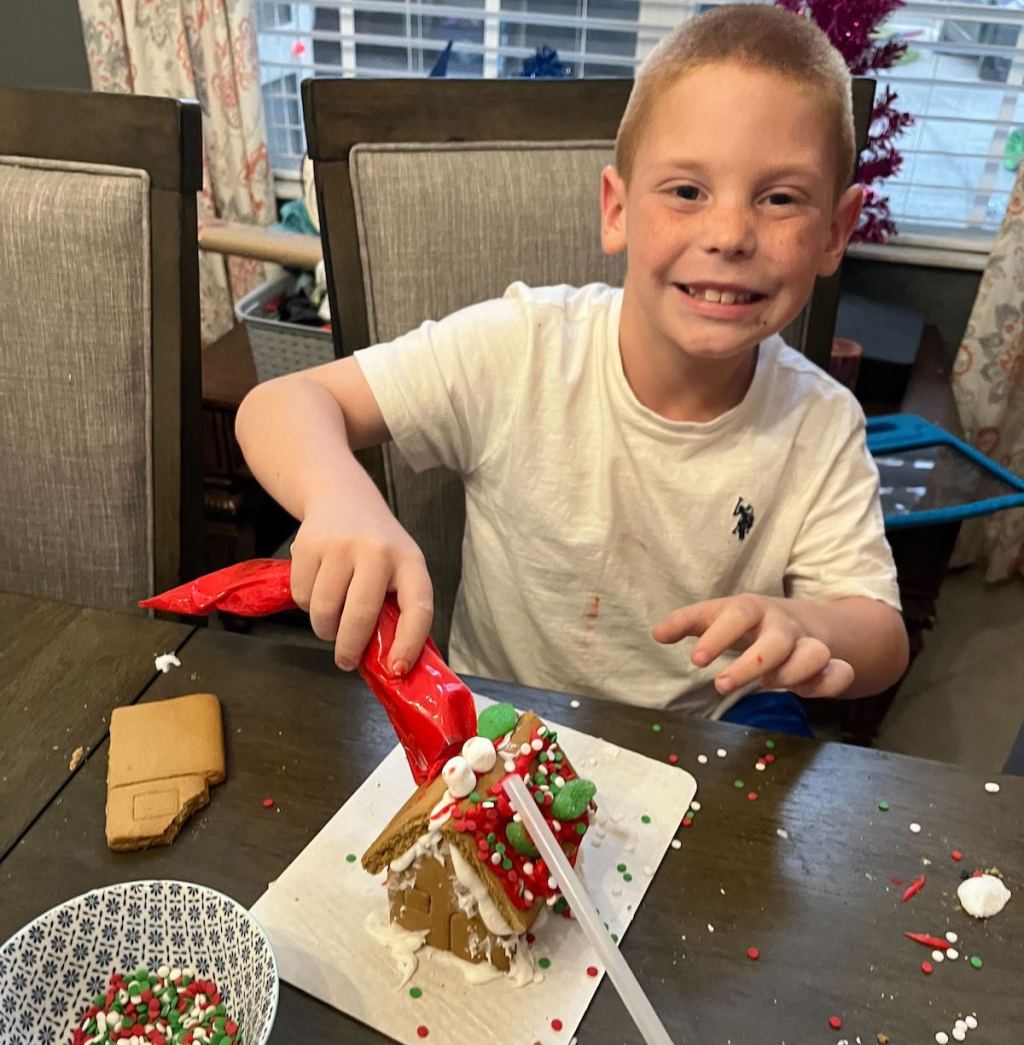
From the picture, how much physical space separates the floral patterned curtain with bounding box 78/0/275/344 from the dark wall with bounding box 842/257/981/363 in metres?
1.25

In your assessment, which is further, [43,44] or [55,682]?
[43,44]

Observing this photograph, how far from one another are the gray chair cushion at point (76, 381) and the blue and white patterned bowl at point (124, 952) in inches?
22.3

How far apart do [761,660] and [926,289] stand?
1571mm

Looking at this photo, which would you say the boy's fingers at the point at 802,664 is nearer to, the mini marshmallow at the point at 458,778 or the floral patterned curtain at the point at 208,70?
the mini marshmallow at the point at 458,778

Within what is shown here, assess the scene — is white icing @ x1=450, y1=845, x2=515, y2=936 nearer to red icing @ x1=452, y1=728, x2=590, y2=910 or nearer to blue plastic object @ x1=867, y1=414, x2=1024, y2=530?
red icing @ x1=452, y1=728, x2=590, y2=910

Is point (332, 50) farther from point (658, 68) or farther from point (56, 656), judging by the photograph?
point (56, 656)

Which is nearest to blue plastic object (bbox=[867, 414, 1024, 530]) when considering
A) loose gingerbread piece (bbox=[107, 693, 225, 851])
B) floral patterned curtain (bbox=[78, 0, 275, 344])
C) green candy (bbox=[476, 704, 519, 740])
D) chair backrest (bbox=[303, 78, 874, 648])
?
chair backrest (bbox=[303, 78, 874, 648])

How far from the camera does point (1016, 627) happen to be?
81.3 inches

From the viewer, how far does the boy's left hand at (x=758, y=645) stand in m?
0.73

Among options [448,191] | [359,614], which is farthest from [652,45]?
[359,614]

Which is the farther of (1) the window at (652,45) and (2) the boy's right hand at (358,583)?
(1) the window at (652,45)

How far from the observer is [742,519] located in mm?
985

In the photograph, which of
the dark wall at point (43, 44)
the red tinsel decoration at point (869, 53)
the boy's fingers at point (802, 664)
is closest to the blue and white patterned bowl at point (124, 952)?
the boy's fingers at point (802, 664)

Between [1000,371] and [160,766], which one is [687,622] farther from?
[1000,371]
